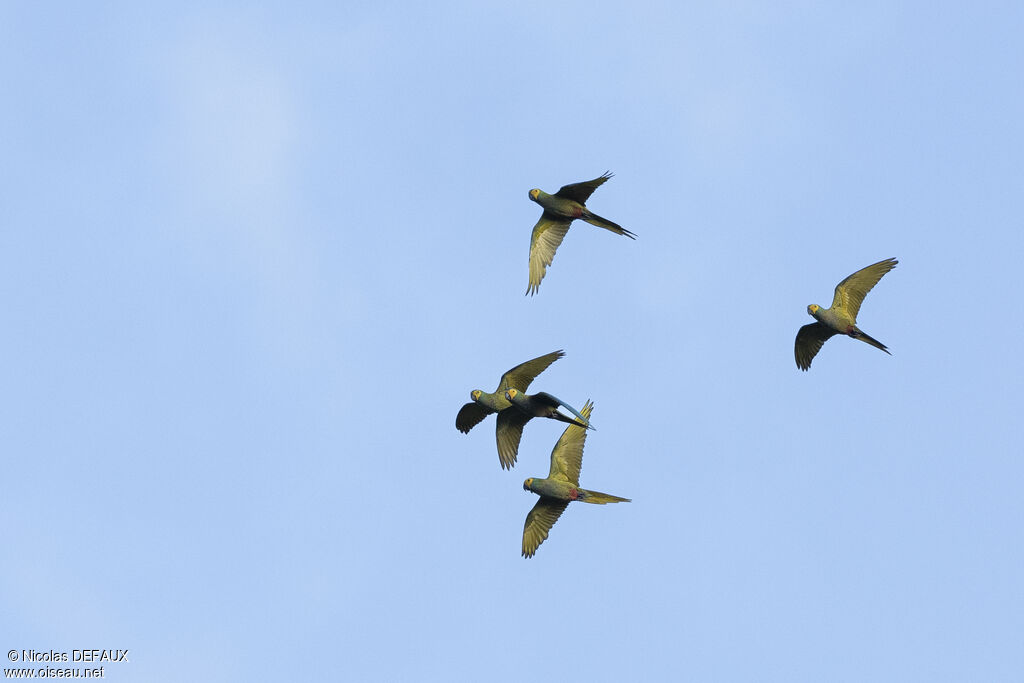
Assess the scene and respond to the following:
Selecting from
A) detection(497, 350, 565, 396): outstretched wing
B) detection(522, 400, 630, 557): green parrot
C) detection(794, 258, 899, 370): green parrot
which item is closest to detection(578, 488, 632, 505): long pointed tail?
detection(522, 400, 630, 557): green parrot

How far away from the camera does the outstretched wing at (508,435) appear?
36.1 metres

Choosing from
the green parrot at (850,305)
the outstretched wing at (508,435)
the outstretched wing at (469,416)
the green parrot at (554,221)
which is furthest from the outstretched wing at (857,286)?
the outstretched wing at (469,416)

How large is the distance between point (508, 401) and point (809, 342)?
→ 7.80 metres

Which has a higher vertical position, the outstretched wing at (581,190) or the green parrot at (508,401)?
the outstretched wing at (581,190)

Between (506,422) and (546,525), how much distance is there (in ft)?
9.39

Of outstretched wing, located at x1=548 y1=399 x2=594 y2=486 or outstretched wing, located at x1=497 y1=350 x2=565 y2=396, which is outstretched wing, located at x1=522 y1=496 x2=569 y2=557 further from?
outstretched wing, located at x1=497 y1=350 x2=565 y2=396

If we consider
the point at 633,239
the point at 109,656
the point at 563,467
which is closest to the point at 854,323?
the point at 633,239

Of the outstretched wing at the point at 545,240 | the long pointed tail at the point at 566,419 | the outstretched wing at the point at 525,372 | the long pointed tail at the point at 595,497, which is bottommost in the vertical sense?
the long pointed tail at the point at 595,497

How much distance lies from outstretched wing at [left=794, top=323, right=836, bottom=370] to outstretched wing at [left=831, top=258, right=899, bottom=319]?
851mm

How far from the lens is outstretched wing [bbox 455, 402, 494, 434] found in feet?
121

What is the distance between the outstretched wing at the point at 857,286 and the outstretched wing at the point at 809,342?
85cm

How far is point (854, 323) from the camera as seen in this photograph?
34.5m

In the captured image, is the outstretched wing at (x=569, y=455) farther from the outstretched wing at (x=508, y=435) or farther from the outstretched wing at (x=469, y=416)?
the outstretched wing at (x=469, y=416)

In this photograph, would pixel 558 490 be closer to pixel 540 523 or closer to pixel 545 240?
pixel 540 523
